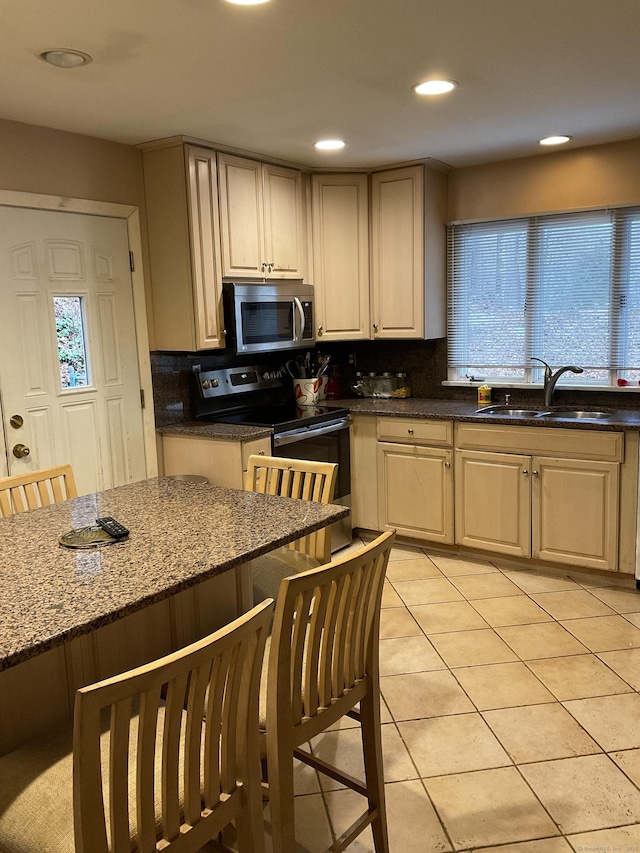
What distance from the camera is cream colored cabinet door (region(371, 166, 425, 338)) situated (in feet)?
14.3

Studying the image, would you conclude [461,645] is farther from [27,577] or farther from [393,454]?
[27,577]

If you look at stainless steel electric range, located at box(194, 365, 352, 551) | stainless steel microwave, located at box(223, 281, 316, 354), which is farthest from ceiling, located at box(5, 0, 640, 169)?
stainless steel electric range, located at box(194, 365, 352, 551)

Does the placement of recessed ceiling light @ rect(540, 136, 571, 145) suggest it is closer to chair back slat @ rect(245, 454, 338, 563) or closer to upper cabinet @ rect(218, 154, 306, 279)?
upper cabinet @ rect(218, 154, 306, 279)

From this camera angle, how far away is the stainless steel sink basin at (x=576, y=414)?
13.4 feet

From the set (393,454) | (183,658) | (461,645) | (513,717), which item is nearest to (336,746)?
(513,717)

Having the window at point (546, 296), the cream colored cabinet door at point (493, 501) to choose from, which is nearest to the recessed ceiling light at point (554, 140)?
the window at point (546, 296)

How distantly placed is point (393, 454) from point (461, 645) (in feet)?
4.78

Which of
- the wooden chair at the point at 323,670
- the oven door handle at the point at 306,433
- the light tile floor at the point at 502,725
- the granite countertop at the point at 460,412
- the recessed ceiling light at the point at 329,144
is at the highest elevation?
the recessed ceiling light at the point at 329,144

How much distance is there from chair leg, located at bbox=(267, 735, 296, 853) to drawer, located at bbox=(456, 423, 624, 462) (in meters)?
2.64

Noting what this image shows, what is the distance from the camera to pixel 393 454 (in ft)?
14.3

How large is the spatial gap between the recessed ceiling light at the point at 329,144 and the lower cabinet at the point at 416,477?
5.21 ft

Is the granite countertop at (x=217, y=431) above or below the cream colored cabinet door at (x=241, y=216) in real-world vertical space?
below

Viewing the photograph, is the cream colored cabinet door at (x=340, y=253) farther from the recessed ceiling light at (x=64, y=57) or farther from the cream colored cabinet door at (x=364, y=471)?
the recessed ceiling light at (x=64, y=57)

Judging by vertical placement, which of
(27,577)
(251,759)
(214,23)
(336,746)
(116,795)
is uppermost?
(214,23)
